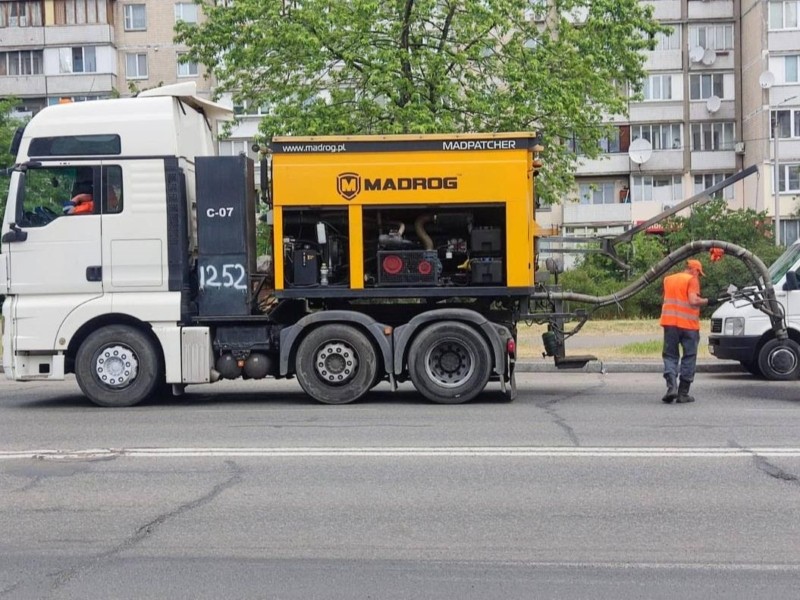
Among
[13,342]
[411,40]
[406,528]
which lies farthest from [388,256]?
[411,40]

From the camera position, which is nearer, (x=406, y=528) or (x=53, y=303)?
(x=406, y=528)

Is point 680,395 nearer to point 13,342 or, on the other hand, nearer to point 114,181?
point 114,181

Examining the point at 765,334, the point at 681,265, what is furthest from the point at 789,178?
the point at 765,334

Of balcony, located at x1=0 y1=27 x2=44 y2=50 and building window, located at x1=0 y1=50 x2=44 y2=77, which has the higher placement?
balcony, located at x1=0 y1=27 x2=44 y2=50

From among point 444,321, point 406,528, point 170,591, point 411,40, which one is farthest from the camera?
point 411,40

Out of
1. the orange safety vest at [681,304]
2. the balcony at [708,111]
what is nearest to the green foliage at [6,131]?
the orange safety vest at [681,304]

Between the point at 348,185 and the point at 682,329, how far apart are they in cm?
411

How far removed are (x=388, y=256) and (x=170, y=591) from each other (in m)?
7.17

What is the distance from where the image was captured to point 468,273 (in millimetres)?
12430

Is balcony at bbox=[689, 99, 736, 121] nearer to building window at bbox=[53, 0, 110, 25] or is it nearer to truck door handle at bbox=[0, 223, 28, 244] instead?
building window at bbox=[53, 0, 110, 25]

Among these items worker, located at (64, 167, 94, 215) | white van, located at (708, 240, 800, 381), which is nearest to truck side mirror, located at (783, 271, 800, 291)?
white van, located at (708, 240, 800, 381)

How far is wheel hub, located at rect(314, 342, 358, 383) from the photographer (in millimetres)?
12250

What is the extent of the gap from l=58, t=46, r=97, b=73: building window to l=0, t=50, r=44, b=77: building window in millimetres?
1274

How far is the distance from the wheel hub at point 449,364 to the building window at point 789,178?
39.8 m
